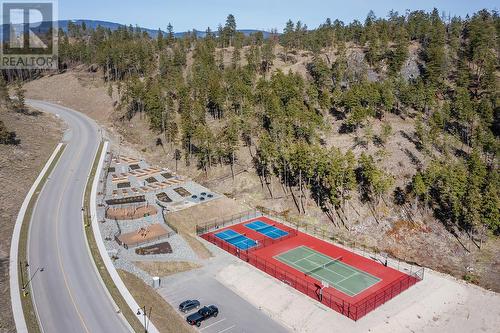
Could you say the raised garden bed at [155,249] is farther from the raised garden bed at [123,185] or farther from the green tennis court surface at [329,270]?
the raised garden bed at [123,185]

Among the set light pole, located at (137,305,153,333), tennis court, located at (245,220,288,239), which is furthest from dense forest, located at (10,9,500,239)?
light pole, located at (137,305,153,333)

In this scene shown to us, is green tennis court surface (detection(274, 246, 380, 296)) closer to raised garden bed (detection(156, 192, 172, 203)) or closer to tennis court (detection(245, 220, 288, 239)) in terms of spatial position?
tennis court (detection(245, 220, 288, 239))

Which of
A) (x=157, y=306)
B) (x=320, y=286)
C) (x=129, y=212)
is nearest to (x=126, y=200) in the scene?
(x=129, y=212)

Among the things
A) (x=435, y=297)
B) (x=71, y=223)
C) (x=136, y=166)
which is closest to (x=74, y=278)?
(x=71, y=223)

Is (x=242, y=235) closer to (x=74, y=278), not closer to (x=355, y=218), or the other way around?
(x=355, y=218)

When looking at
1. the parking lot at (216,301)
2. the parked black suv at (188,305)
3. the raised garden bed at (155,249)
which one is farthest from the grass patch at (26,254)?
the raised garden bed at (155,249)
